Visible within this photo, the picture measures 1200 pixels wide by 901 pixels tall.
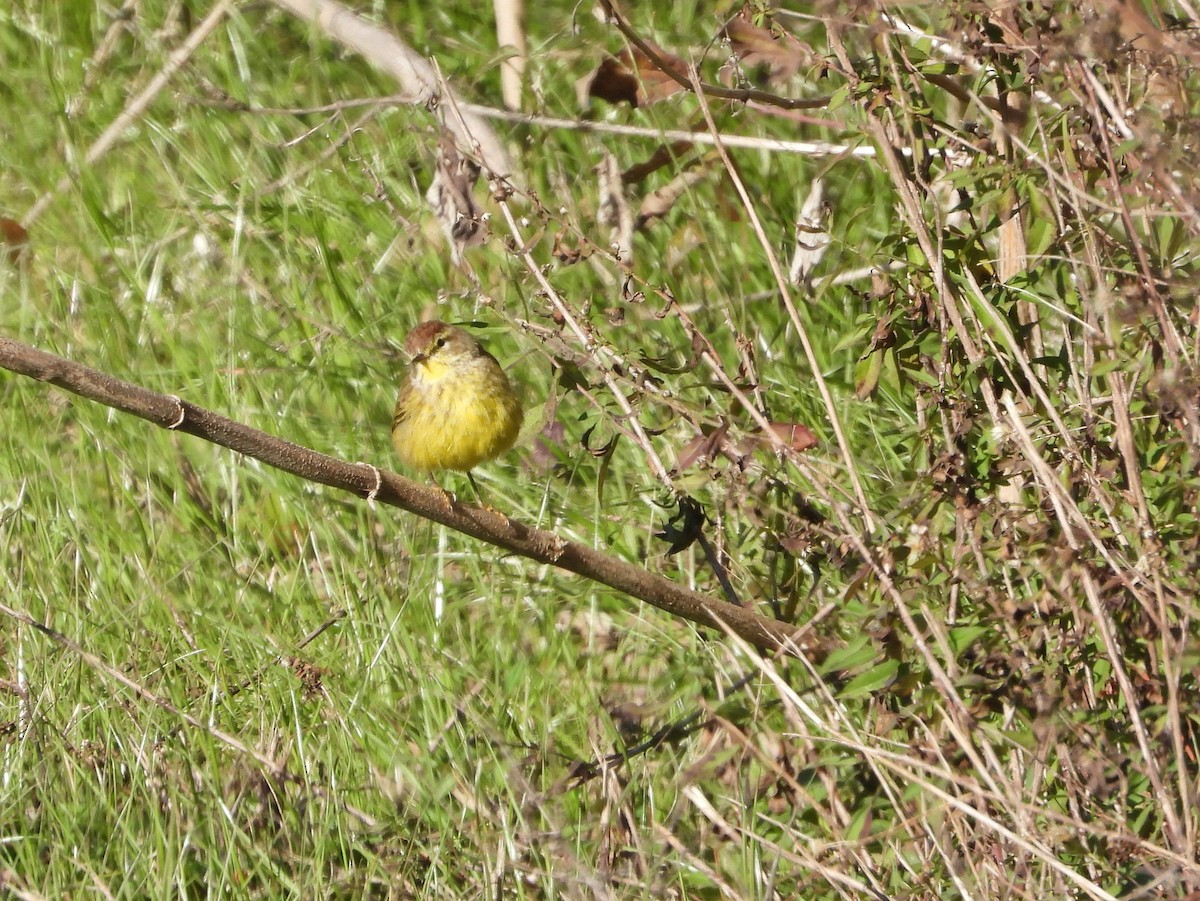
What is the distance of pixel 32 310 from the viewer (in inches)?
205

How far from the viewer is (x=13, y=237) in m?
5.66

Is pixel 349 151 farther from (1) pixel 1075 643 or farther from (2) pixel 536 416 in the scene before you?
(1) pixel 1075 643

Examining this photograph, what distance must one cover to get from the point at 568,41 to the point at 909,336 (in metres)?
2.91

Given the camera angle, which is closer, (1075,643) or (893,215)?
(1075,643)

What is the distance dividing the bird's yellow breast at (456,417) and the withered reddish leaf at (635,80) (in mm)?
770

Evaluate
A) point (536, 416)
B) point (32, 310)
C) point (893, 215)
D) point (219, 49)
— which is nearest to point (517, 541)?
point (536, 416)

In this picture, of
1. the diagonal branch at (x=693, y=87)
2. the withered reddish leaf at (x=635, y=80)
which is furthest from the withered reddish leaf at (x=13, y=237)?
the diagonal branch at (x=693, y=87)

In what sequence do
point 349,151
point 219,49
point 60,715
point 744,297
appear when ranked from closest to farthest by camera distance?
1. point 60,715
2. point 744,297
3. point 349,151
4. point 219,49

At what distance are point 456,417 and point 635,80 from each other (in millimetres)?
928

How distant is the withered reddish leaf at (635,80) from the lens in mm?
3451

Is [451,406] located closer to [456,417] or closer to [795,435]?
[456,417]

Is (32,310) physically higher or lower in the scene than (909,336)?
lower

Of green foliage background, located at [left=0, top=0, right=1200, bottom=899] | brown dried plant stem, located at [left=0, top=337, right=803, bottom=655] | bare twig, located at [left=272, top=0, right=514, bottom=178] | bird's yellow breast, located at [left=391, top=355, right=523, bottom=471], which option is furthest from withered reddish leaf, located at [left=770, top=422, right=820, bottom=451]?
bare twig, located at [left=272, top=0, right=514, bottom=178]

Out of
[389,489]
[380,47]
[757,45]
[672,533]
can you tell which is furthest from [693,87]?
[380,47]
